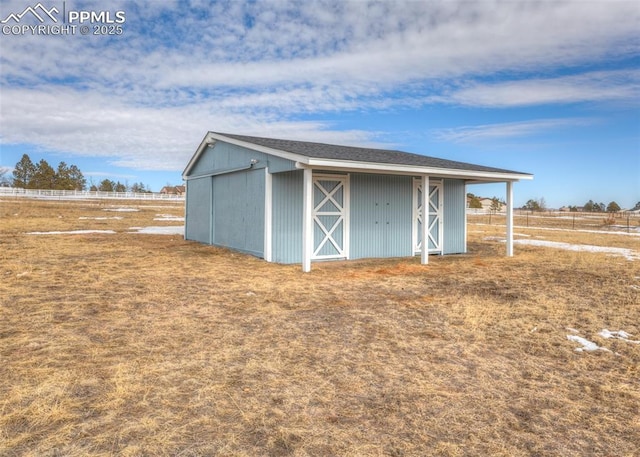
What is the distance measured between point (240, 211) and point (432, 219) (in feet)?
19.6

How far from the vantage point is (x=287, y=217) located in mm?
10750

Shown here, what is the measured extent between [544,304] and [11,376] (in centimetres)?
677

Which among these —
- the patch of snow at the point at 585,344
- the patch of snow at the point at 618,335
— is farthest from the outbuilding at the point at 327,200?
the patch of snow at the point at 618,335

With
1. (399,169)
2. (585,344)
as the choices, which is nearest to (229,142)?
(399,169)

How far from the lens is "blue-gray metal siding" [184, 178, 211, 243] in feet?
47.2

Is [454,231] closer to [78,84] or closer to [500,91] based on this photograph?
[500,91]

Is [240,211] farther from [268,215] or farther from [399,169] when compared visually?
[399,169]

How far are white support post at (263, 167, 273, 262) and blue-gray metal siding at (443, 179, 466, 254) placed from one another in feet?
19.5

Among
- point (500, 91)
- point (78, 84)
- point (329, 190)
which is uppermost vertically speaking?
point (78, 84)

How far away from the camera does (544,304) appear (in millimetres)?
6445

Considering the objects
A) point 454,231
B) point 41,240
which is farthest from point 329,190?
point 41,240

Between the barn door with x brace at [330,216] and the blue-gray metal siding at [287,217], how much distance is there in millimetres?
423

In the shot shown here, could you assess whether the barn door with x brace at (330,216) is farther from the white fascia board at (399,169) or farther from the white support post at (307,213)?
the white support post at (307,213)

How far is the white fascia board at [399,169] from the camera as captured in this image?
9133mm
